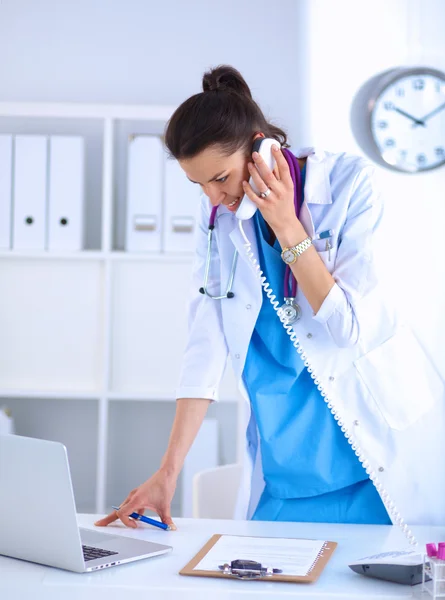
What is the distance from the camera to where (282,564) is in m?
1.04

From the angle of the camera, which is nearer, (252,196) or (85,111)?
(252,196)

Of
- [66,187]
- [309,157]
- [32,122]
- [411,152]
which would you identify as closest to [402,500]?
[309,157]

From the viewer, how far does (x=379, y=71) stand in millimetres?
2893

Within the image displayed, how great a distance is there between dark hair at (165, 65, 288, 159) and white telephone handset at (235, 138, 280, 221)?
0.04 m

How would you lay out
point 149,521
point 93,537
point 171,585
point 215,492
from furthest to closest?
point 215,492, point 149,521, point 93,537, point 171,585

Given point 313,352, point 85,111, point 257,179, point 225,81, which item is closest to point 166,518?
point 313,352

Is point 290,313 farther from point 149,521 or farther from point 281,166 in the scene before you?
point 149,521

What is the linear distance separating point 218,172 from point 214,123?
9cm

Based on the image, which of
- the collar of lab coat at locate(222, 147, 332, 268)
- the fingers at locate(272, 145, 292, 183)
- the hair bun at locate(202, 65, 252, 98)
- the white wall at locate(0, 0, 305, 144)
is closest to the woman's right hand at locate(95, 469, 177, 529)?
the collar of lab coat at locate(222, 147, 332, 268)

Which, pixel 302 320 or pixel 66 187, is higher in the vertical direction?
pixel 66 187

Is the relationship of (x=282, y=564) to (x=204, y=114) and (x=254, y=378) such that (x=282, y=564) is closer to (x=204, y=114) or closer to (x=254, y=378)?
(x=254, y=378)

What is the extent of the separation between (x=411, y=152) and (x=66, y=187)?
4.45ft

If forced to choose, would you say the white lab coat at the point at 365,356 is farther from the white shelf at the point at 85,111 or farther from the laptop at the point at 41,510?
the white shelf at the point at 85,111

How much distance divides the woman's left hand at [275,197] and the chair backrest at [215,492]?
0.68 meters
